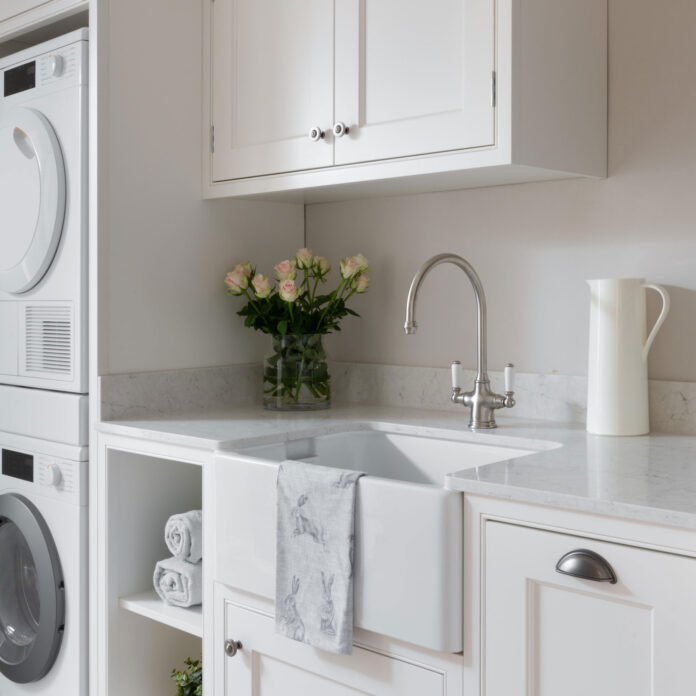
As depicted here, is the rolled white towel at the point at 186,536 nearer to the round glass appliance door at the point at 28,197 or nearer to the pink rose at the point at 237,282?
the pink rose at the point at 237,282

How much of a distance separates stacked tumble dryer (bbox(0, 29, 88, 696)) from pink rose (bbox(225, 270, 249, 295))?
365 mm

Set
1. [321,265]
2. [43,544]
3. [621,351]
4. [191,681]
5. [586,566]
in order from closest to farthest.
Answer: [586,566] → [621,351] → [191,681] → [43,544] → [321,265]

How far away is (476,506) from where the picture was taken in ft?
4.62

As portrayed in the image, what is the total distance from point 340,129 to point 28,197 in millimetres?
832

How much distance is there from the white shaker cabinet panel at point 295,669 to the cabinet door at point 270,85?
1.03m

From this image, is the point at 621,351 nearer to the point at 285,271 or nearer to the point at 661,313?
the point at 661,313

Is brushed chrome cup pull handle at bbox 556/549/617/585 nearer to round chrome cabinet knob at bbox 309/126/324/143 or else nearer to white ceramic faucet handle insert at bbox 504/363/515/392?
white ceramic faucet handle insert at bbox 504/363/515/392

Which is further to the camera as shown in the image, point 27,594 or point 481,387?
point 27,594

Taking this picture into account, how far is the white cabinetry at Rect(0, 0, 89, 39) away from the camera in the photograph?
2.16 metres

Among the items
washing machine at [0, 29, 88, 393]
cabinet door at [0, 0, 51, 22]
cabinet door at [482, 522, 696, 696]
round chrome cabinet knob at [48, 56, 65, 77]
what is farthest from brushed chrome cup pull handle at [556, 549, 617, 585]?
cabinet door at [0, 0, 51, 22]

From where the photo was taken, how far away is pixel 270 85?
7.04 ft

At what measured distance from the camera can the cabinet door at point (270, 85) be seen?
2031mm

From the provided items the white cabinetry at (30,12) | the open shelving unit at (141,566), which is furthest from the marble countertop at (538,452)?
the white cabinetry at (30,12)

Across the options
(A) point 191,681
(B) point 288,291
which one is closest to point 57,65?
(B) point 288,291
